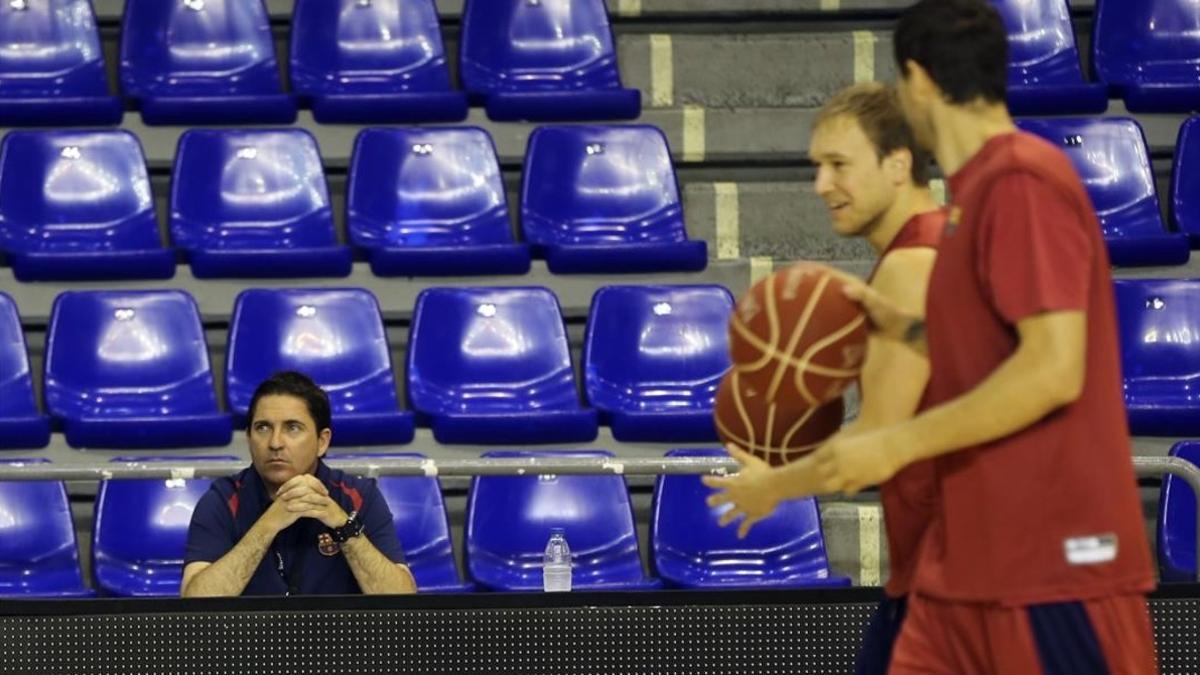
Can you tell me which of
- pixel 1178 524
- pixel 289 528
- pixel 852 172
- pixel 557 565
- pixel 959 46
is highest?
pixel 959 46

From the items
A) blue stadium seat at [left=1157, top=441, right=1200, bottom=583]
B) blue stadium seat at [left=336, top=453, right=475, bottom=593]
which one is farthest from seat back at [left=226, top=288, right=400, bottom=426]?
blue stadium seat at [left=1157, top=441, right=1200, bottom=583]

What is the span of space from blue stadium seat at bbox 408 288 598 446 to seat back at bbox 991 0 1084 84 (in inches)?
89.9

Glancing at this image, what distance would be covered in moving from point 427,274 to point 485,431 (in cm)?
81

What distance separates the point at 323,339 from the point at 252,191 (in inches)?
32.8

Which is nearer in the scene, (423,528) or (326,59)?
(423,528)

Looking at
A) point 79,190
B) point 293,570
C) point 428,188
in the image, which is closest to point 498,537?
point 293,570

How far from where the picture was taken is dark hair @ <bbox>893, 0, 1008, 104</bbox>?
280 centimetres

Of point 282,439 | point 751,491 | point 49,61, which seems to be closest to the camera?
point 751,491

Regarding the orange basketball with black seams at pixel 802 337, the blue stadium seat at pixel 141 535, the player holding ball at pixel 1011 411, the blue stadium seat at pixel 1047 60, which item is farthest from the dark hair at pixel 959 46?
the blue stadium seat at pixel 1047 60

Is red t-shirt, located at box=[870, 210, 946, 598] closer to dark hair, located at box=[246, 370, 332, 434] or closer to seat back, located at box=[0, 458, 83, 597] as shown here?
dark hair, located at box=[246, 370, 332, 434]

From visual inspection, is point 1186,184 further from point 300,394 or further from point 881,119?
point 881,119

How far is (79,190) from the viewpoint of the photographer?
7148 millimetres

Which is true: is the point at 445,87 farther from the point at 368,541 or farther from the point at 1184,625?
the point at 1184,625

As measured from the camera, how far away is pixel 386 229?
713 centimetres
